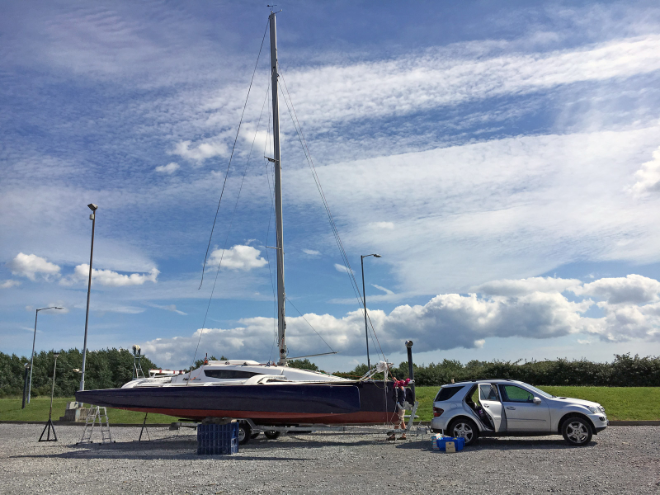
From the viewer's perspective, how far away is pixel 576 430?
12750 millimetres

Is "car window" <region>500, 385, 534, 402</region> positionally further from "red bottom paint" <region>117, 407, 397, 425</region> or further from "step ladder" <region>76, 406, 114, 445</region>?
"step ladder" <region>76, 406, 114, 445</region>

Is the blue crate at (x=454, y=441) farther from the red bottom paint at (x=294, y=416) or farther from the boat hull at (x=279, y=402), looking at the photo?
the red bottom paint at (x=294, y=416)

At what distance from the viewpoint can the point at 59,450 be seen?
50.2 feet

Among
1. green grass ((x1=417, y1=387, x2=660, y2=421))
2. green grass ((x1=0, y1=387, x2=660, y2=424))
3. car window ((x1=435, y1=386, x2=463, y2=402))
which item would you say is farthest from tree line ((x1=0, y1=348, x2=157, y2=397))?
car window ((x1=435, y1=386, x2=463, y2=402))

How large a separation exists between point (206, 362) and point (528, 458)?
10.7m

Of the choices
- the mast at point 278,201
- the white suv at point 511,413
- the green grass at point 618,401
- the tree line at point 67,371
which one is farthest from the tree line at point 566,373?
the tree line at point 67,371

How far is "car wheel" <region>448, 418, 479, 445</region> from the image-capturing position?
13.4 meters

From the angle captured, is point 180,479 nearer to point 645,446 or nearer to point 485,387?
point 485,387

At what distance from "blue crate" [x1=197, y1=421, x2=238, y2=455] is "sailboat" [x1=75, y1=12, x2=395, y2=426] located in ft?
5.37

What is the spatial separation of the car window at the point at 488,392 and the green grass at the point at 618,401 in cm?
651

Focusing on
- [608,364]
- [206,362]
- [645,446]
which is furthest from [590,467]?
[608,364]

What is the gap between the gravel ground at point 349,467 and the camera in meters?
8.63

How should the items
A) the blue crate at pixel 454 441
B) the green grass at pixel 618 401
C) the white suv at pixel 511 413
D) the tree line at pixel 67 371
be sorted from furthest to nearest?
the tree line at pixel 67 371 → the green grass at pixel 618 401 → the white suv at pixel 511 413 → the blue crate at pixel 454 441

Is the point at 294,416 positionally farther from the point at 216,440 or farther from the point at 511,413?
the point at 511,413
